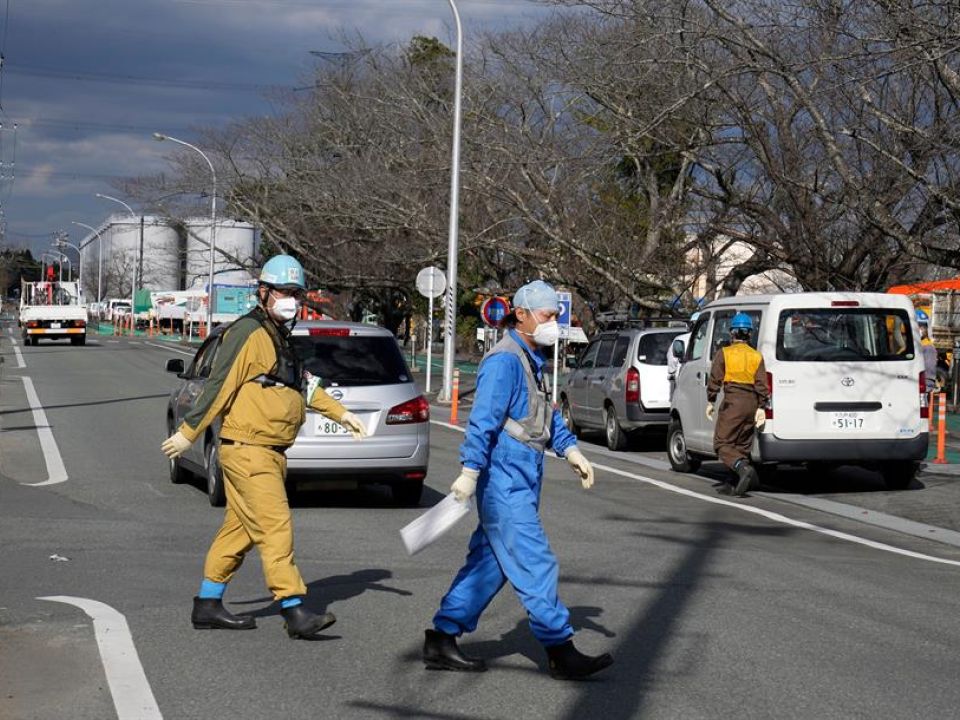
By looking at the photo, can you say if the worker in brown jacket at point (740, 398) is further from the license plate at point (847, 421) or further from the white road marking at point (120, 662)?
the white road marking at point (120, 662)

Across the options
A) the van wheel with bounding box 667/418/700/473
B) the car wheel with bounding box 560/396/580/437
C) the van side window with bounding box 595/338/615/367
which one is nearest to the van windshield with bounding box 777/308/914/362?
the van wheel with bounding box 667/418/700/473

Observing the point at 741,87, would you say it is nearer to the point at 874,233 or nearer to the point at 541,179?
the point at 874,233

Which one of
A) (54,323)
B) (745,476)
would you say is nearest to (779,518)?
(745,476)

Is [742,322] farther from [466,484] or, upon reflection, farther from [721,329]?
[466,484]

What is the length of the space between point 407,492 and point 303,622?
613 centimetres

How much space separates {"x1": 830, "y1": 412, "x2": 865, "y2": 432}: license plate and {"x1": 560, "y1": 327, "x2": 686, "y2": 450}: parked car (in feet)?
16.9

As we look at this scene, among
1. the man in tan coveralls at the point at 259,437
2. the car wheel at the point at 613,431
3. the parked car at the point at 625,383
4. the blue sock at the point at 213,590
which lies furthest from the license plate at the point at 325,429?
the car wheel at the point at 613,431

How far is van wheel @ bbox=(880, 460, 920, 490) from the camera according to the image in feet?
51.9

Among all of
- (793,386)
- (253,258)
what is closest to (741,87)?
(793,386)

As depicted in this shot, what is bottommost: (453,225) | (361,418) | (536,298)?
(361,418)

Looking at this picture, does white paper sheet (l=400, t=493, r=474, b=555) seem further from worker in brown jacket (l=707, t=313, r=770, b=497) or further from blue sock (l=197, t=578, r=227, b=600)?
worker in brown jacket (l=707, t=313, r=770, b=497)

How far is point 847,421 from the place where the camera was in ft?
49.2

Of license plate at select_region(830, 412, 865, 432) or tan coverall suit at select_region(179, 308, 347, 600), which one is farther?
license plate at select_region(830, 412, 865, 432)

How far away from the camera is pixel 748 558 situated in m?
10.5
